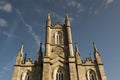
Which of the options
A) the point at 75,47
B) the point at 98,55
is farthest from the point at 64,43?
the point at 98,55

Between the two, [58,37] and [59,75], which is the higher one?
[58,37]

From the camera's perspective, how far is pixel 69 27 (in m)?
43.5

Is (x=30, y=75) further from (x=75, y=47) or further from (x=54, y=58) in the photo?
(x=75, y=47)

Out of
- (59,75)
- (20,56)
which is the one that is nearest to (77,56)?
(59,75)

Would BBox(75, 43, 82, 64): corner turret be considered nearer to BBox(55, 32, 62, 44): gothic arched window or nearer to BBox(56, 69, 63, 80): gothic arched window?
BBox(56, 69, 63, 80): gothic arched window

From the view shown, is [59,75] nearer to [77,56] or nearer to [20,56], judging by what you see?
[77,56]

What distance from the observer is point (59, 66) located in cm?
3488

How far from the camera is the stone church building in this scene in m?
33.3

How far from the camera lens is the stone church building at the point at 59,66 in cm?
3334

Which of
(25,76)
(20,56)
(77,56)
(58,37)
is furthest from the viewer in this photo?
(58,37)

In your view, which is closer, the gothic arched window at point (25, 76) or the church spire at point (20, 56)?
the gothic arched window at point (25, 76)

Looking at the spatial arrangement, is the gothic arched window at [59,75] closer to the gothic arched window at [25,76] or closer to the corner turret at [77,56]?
the corner turret at [77,56]

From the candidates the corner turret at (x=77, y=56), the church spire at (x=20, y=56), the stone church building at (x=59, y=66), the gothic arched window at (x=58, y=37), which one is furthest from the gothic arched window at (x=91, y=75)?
the church spire at (x=20, y=56)

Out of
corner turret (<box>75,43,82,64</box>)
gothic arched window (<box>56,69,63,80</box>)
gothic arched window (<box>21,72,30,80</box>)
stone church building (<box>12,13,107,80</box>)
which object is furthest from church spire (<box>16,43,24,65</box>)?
corner turret (<box>75,43,82,64</box>)
